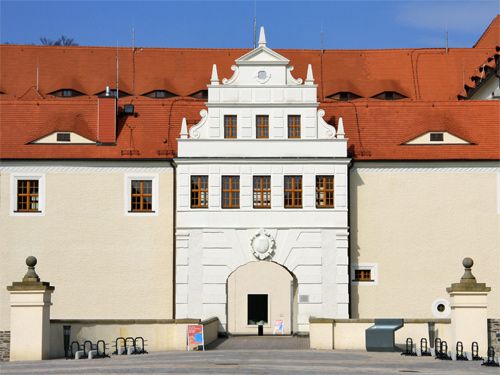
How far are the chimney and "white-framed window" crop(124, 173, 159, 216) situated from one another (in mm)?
2318

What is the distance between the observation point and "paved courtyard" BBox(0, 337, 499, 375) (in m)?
31.4

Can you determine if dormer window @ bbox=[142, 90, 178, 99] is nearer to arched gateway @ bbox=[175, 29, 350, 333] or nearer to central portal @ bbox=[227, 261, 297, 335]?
central portal @ bbox=[227, 261, 297, 335]

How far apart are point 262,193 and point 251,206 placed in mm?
771

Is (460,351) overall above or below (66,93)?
below

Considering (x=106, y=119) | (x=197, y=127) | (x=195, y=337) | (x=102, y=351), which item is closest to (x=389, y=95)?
(x=197, y=127)

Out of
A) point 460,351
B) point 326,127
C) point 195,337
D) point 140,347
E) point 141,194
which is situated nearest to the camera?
point 460,351

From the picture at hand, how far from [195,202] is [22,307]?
1664 cm

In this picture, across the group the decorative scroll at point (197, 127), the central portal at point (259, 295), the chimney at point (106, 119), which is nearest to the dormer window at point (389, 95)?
the central portal at point (259, 295)

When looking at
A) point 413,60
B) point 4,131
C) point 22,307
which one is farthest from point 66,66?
point 22,307

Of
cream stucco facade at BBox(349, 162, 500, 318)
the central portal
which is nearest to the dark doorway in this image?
the central portal

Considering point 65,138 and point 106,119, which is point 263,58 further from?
point 65,138

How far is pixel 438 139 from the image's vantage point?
183 feet

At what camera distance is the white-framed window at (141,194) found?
5456 centimetres

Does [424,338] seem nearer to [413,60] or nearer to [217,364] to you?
[217,364]
